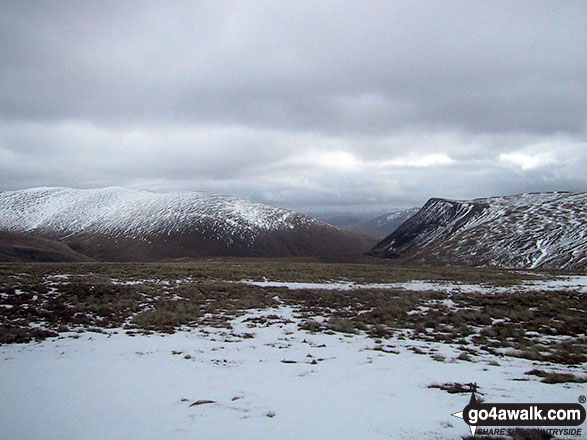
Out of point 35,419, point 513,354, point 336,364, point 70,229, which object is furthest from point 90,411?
point 70,229

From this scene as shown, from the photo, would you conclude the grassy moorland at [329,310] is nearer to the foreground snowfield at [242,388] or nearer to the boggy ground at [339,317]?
the boggy ground at [339,317]

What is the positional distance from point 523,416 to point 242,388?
6356 millimetres

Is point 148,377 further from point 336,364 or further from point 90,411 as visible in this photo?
point 336,364

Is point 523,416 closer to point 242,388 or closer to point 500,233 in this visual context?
point 242,388

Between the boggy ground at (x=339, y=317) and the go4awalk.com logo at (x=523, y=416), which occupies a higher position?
the go4awalk.com logo at (x=523, y=416)

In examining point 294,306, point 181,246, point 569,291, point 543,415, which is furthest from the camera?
point 181,246

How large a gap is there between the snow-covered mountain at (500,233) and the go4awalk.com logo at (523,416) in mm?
65587

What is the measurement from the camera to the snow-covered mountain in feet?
222

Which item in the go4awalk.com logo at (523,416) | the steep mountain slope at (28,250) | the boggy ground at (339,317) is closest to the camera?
the go4awalk.com logo at (523,416)

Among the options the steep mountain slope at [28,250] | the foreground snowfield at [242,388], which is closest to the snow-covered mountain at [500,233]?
the foreground snowfield at [242,388]

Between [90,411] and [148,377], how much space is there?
1.96 m

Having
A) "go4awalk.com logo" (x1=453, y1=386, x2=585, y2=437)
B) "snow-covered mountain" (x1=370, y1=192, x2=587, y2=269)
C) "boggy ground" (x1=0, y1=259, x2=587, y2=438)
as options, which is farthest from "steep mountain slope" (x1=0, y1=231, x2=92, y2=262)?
"go4awalk.com logo" (x1=453, y1=386, x2=585, y2=437)

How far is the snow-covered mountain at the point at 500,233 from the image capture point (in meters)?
67.8

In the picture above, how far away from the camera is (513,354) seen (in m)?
10.9
